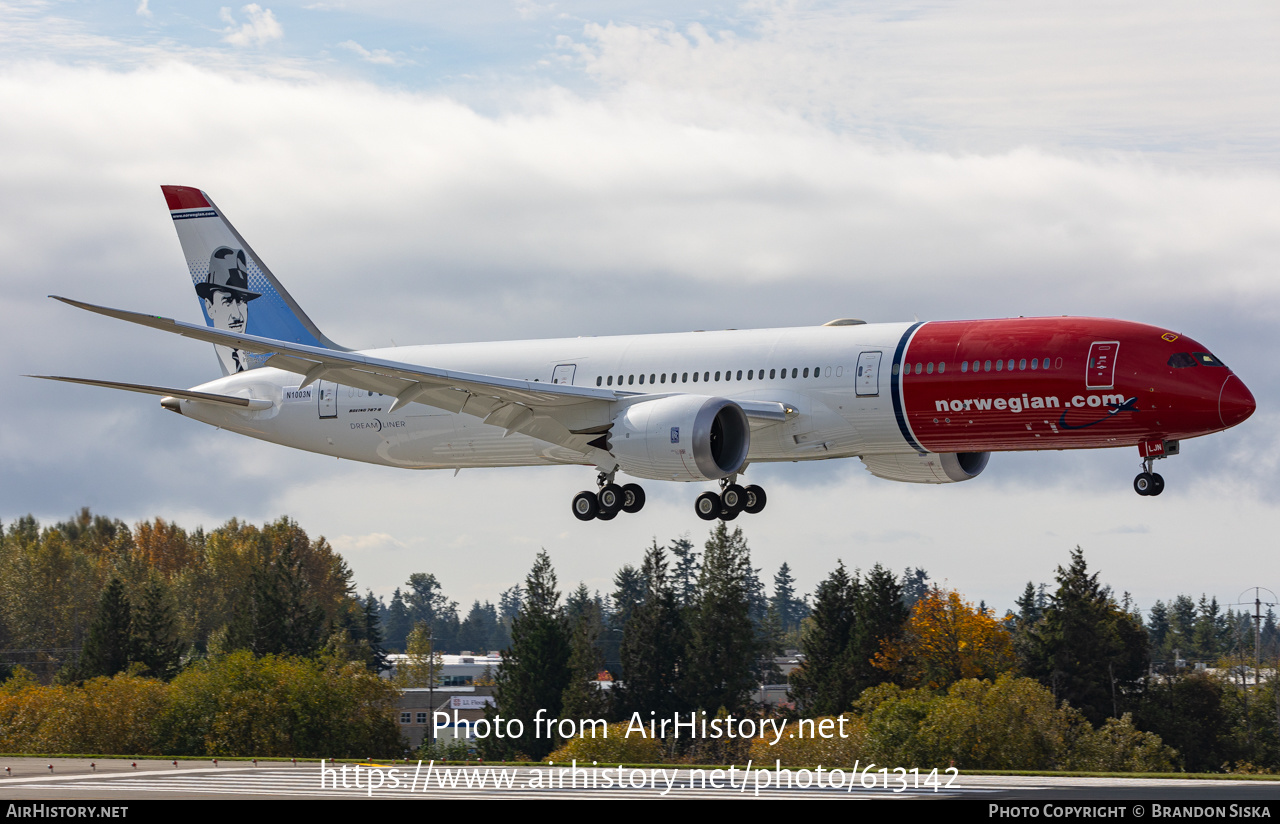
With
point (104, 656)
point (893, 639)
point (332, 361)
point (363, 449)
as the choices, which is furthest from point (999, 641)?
point (332, 361)

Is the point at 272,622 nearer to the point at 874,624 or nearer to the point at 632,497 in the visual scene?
the point at 874,624

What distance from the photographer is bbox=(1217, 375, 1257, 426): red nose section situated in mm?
36812

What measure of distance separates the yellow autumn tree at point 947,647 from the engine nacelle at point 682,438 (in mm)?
77117

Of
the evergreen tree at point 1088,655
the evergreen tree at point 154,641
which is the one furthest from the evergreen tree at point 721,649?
the evergreen tree at point 154,641

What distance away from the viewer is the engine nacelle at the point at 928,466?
143ft

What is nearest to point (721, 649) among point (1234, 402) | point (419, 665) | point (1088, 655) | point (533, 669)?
point (533, 669)

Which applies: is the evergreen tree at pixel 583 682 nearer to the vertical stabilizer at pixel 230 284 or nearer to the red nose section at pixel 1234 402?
the vertical stabilizer at pixel 230 284

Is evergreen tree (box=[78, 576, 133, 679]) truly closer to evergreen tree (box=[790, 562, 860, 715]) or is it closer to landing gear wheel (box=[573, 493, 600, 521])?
evergreen tree (box=[790, 562, 860, 715])

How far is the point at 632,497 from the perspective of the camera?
4353cm

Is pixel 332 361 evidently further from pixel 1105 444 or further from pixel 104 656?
pixel 104 656

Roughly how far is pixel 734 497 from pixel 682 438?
5.56m

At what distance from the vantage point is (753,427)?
41.1m

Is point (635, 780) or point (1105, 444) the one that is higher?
point (1105, 444)

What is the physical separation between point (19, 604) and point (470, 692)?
51648mm
